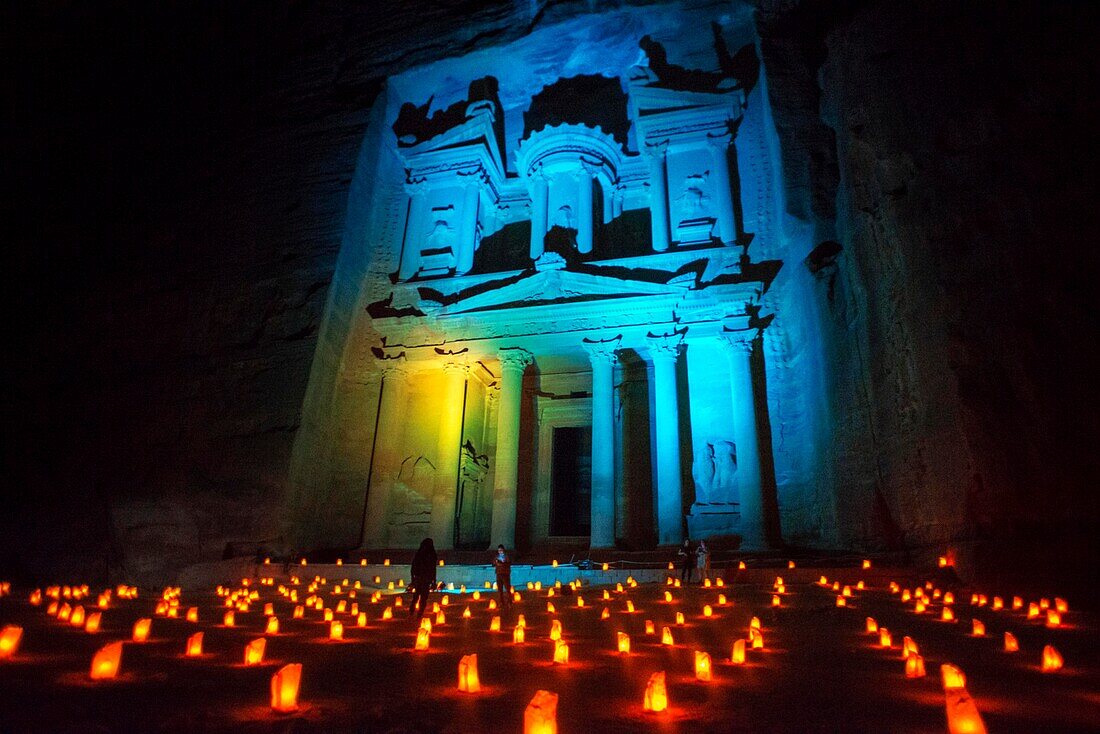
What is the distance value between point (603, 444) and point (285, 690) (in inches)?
600

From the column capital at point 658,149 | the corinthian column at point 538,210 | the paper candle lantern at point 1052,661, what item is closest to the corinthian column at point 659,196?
the column capital at point 658,149

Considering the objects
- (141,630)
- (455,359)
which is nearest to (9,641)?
(141,630)

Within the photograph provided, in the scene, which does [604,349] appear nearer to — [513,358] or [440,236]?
[513,358]

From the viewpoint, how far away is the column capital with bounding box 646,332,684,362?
61.4 feet

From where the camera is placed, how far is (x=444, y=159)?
2373 centimetres

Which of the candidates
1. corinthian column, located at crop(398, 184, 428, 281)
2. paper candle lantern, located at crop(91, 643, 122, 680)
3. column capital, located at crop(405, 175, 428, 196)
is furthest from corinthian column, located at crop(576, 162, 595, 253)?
paper candle lantern, located at crop(91, 643, 122, 680)

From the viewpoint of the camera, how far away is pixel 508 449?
754 inches

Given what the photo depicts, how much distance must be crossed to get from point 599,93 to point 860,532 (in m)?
20.2

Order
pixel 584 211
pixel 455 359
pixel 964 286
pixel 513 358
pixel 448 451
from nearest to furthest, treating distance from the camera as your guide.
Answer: pixel 964 286
pixel 448 451
pixel 513 358
pixel 455 359
pixel 584 211

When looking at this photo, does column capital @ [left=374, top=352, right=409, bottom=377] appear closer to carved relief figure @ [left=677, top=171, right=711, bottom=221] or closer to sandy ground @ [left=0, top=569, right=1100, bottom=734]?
carved relief figure @ [left=677, top=171, right=711, bottom=221]

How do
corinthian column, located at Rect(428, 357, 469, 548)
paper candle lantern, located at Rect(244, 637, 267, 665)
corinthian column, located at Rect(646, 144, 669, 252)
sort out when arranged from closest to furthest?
1. paper candle lantern, located at Rect(244, 637, 267, 665)
2. corinthian column, located at Rect(428, 357, 469, 548)
3. corinthian column, located at Rect(646, 144, 669, 252)

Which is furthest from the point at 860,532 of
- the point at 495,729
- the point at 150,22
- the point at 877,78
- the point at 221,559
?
the point at 150,22

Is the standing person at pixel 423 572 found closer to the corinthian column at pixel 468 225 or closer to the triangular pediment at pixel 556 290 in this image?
the triangular pediment at pixel 556 290

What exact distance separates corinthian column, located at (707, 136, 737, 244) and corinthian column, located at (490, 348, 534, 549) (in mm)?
8089
